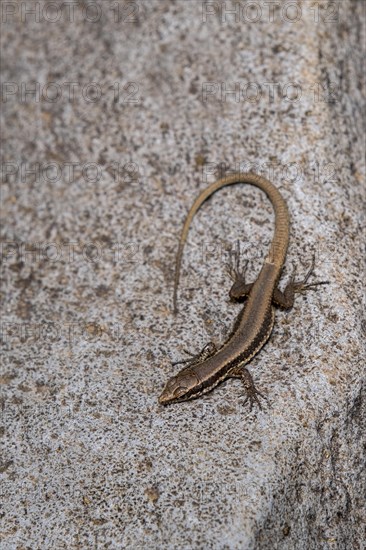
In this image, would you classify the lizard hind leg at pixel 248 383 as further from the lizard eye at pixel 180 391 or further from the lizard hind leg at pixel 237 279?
the lizard hind leg at pixel 237 279

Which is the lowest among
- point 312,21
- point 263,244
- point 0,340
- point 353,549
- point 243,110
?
point 353,549

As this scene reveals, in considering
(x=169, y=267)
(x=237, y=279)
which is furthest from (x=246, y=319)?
(x=169, y=267)

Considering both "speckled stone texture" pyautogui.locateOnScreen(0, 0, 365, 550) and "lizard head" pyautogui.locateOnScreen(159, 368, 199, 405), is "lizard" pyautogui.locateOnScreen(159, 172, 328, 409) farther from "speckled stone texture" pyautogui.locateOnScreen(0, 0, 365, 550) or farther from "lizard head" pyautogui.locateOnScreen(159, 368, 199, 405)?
"speckled stone texture" pyautogui.locateOnScreen(0, 0, 365, 550)

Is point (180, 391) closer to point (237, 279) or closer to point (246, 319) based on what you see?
point (246, 319)

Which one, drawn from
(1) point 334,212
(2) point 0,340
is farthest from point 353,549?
(2) point 0,340

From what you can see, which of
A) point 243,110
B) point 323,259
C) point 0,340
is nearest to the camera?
point 323,259

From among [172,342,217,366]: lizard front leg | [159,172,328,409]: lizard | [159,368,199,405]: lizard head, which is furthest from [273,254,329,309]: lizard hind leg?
[159,368,199,405]: lizard head

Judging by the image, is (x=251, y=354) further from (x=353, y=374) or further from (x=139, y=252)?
(x=139, y=252)
